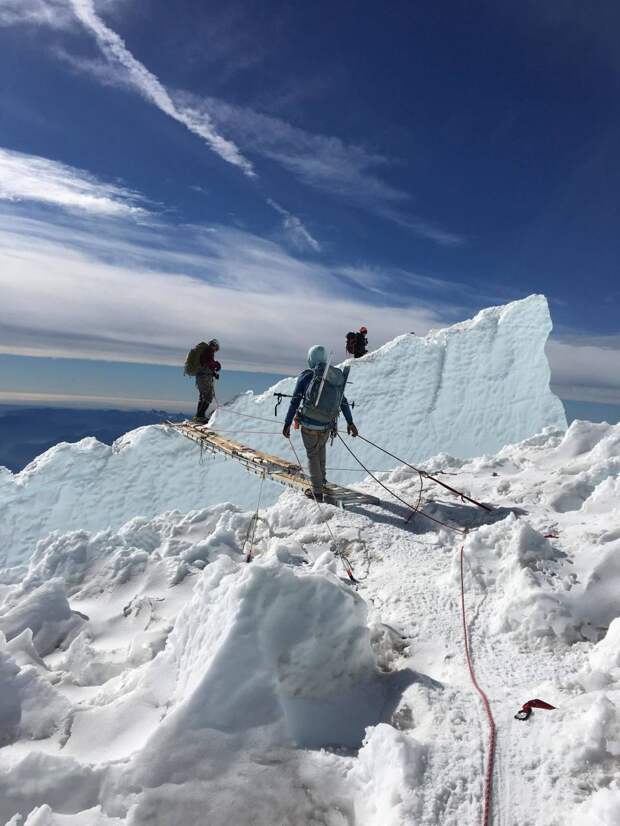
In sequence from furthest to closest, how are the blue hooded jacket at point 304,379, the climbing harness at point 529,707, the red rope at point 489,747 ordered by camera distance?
the blue hooded jacket at point 304,379, the climbing harness at point 529,707, the red rope at point 489,747

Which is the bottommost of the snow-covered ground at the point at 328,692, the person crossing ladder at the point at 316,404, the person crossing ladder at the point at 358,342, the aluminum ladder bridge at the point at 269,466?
the snow-covered ground at the point at 328,692

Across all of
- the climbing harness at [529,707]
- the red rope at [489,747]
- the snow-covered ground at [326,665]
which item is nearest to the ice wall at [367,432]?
the snow-covered ground at [326,665]

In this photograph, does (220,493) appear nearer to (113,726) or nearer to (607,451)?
(607,451)

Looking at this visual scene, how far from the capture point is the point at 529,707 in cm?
287

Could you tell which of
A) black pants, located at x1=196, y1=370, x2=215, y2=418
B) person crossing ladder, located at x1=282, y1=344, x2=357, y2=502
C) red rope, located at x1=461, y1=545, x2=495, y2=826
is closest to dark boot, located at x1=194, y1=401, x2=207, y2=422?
black pants, located at x1=196, y1=370, x2=215, y2=418

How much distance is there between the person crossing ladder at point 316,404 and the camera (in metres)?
7.27

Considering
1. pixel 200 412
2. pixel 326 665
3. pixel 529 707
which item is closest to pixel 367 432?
pixel 200 412

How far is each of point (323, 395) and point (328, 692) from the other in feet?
15.1

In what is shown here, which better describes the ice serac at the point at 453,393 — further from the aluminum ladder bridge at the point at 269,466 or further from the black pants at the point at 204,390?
the aluminum ladder bridge at the point at 269,466

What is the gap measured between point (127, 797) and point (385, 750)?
1252mm

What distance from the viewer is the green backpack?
14.8 metres

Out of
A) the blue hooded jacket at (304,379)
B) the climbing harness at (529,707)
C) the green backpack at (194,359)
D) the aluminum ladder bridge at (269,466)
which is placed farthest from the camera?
the green backpack at (194,359)

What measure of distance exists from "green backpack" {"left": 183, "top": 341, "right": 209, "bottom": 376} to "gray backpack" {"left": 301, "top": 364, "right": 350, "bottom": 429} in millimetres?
8269

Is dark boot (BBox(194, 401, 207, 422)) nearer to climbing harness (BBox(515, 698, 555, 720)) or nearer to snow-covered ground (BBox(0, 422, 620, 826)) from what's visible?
snow-covered ground (BBox(0, 422, 620, 826))
